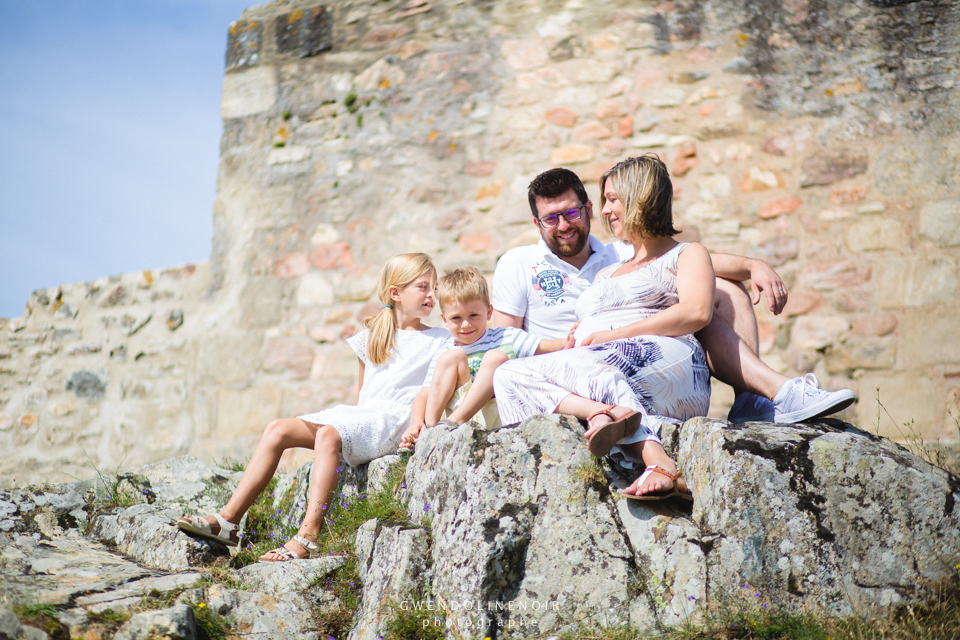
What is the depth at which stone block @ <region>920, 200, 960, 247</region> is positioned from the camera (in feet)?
12.8

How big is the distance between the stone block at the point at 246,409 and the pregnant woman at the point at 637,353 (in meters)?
2.70

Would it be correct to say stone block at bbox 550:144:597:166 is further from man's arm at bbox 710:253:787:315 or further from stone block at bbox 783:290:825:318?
man's arm at bbox 710:253:787:315

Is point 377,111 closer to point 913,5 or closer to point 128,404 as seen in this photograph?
point 128,404

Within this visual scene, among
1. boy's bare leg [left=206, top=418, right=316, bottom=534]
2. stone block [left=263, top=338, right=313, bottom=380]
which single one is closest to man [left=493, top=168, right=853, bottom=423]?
boy's bare leg [left=206, top=418, right=316, bottom=534]

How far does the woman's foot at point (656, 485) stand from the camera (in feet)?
6.79

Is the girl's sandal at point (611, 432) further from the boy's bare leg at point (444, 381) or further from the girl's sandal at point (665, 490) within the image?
the boy's bare leg at point (444, 381)

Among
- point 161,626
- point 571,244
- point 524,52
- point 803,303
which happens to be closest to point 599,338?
point 571,244

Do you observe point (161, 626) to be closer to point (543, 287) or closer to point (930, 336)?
point (543, 287)

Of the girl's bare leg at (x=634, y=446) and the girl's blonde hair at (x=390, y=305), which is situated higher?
the girl's blonde hair at (x=390, y=305)

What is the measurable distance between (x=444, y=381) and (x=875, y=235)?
275 centimetres

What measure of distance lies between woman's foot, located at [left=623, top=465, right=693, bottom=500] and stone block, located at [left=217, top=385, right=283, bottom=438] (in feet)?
10.8

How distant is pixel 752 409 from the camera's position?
2.71 meters

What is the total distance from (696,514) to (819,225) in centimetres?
262

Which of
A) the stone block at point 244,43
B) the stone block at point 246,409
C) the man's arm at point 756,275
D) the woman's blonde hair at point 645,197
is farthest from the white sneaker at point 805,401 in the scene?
the stone block at point 244,43
